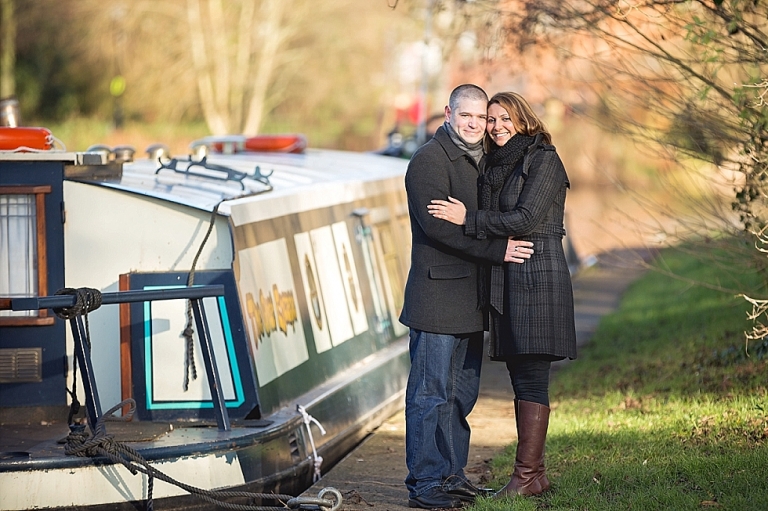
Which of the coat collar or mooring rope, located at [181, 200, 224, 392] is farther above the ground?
the coat collar

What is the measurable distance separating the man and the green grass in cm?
35

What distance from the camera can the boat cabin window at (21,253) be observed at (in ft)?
20.5

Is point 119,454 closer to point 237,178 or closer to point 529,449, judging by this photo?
point 529,449

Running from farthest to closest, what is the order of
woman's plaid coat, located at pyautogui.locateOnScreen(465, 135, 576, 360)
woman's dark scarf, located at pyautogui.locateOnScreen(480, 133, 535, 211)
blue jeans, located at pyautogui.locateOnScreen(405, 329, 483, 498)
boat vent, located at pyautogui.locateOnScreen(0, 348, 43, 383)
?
boat vent, located at pyautogui.locateOnScreen(0, 348, 43, 383) < blue jeans, located at pyautogui.locateOnScreen(405, 329, 483, 498) < woman's dark scarf, located at pyautogui.locateOnScreen(480, 133, 535, 211) < woman's plaid coat, located at pyautogui.locateOnScreen(465, 135, 576, 360)

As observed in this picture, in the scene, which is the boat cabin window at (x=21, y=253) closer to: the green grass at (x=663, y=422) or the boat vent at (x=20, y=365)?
the boat vent at (x=20, y=365)

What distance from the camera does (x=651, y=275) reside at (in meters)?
16.8

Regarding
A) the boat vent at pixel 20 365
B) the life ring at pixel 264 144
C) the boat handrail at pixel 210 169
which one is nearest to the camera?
the boat vent at pixel 20 365

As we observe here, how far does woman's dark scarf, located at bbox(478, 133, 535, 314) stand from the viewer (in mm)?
5539

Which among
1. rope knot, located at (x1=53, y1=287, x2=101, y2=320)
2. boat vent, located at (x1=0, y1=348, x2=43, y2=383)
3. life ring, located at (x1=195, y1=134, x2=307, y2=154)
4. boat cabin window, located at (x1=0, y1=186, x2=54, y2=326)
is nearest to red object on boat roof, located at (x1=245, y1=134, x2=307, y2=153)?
life ring, located at (x1=195, y1=134, x2=307, y2=154)

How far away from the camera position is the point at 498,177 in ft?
18.3

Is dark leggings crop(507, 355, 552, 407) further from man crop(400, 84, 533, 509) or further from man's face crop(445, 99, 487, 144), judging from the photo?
man's face crop(445, 99, 487, 144)

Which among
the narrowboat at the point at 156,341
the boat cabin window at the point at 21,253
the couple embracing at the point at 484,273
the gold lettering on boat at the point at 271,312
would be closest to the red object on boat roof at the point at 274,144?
the narrowboat at the point at 156,341

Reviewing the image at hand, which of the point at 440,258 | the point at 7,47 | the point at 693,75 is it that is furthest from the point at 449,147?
the point at 7,47

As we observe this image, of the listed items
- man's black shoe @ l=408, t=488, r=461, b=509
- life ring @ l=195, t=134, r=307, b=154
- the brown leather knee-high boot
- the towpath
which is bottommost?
the towpath
